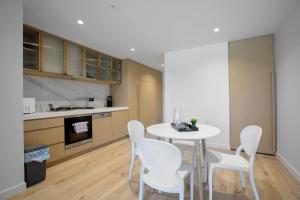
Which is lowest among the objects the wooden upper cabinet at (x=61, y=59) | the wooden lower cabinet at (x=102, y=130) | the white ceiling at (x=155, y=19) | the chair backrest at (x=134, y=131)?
the wooden lower cabinet at (x=102, y=130)

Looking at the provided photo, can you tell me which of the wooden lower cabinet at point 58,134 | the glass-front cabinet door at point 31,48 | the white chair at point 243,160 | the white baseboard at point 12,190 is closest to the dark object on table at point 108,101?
the wooden lower cabinet at point 58,134

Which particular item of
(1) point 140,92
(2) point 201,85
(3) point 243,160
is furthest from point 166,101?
(3) point 243,160

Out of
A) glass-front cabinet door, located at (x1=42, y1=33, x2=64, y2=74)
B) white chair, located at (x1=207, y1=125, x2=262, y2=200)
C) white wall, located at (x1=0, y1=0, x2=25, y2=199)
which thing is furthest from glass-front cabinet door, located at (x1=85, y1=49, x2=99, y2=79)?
white chair, located at (x1=207, y1=125, x2=262, y2=200)

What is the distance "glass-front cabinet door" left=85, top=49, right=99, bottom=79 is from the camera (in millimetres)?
3566

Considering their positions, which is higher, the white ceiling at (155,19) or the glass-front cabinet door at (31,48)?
the white ceiling at (155,19)

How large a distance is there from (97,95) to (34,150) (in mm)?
2359

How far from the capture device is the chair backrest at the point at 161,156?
104 centimetres

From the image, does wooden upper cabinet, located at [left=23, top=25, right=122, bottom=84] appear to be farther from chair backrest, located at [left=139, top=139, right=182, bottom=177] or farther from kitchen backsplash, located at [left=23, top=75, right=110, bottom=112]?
chair backrest, located at [left=139, top=139, right=182, bottom=177]

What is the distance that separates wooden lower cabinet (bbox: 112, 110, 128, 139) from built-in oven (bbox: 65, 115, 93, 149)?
0.72 m

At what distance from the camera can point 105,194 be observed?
68.6 inches

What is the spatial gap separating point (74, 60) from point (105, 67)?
94cm

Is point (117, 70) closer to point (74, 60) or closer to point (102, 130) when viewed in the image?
point (74, 60)

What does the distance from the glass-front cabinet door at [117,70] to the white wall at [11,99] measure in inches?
103

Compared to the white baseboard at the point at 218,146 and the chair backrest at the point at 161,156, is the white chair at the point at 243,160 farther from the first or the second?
the white baseboard at the point at 218,146
